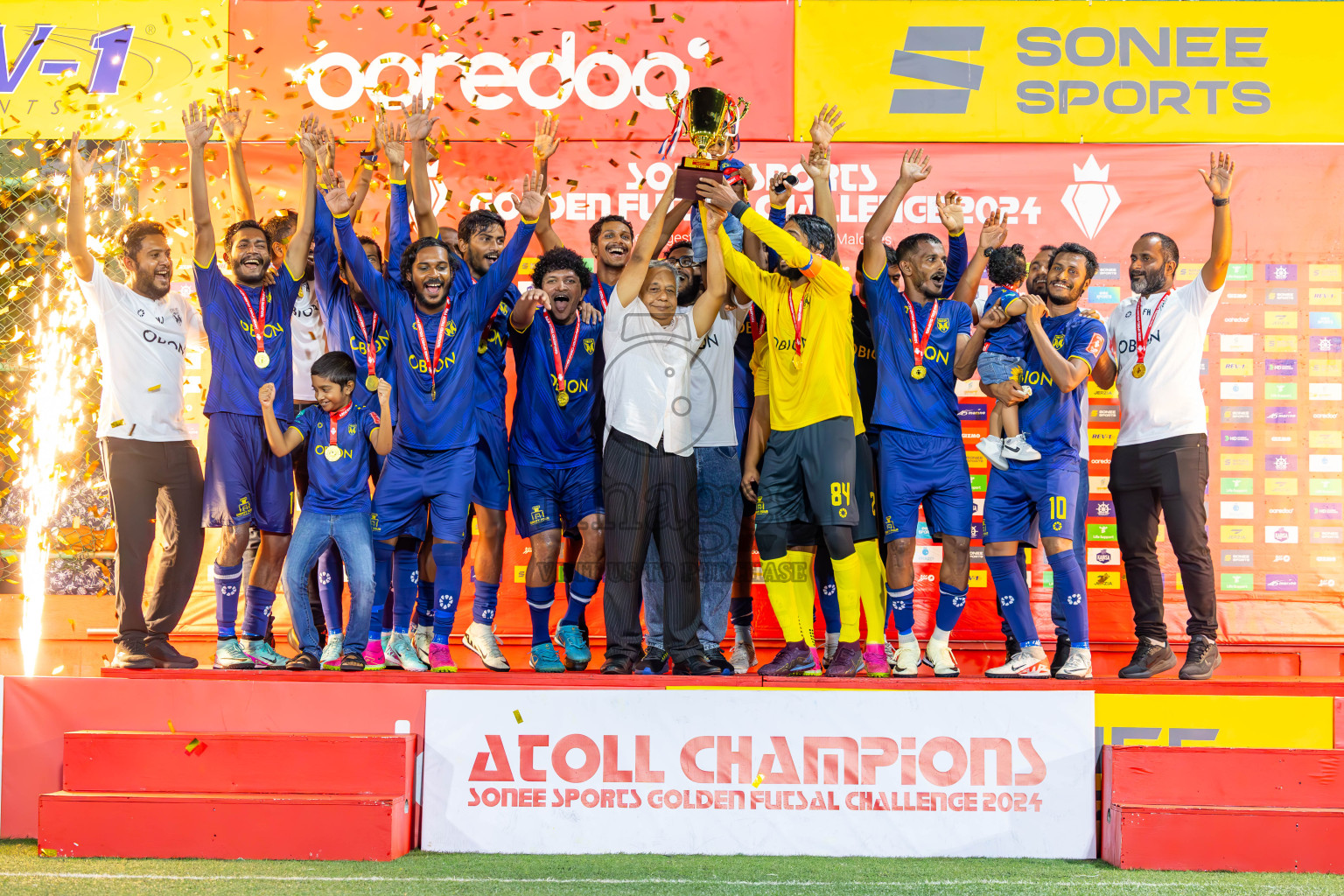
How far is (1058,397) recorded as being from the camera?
4.98 m

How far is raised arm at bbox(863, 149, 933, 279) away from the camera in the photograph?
4879 mm

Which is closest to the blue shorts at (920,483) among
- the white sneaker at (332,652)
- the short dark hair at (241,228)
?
the white sneaker at (332,652)

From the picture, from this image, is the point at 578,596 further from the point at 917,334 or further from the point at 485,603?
the point at 917,334

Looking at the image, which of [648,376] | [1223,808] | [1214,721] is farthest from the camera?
[648,376]

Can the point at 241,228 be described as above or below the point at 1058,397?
above

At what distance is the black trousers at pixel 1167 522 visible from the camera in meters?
5.00

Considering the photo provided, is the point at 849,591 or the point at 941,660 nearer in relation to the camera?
the point at 849,591

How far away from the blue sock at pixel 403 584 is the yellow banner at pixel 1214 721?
306cm

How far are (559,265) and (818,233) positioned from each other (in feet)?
3.94

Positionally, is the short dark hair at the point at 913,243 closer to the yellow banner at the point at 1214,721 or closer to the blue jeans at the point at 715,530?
the blue jeans at the point at 715,530

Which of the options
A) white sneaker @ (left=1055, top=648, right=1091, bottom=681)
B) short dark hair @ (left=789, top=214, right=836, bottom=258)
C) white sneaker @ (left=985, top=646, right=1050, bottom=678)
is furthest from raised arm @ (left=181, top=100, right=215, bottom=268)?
white sneaker @ (left=1055, top=648, right=1091, bottom=681)

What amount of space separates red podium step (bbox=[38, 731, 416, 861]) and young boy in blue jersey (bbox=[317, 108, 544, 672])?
716 mm

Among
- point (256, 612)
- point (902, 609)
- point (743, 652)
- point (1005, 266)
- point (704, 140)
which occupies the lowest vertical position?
point (743, 652)

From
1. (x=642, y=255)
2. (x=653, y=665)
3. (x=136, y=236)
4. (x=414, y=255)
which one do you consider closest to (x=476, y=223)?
(x=414, y=255)
